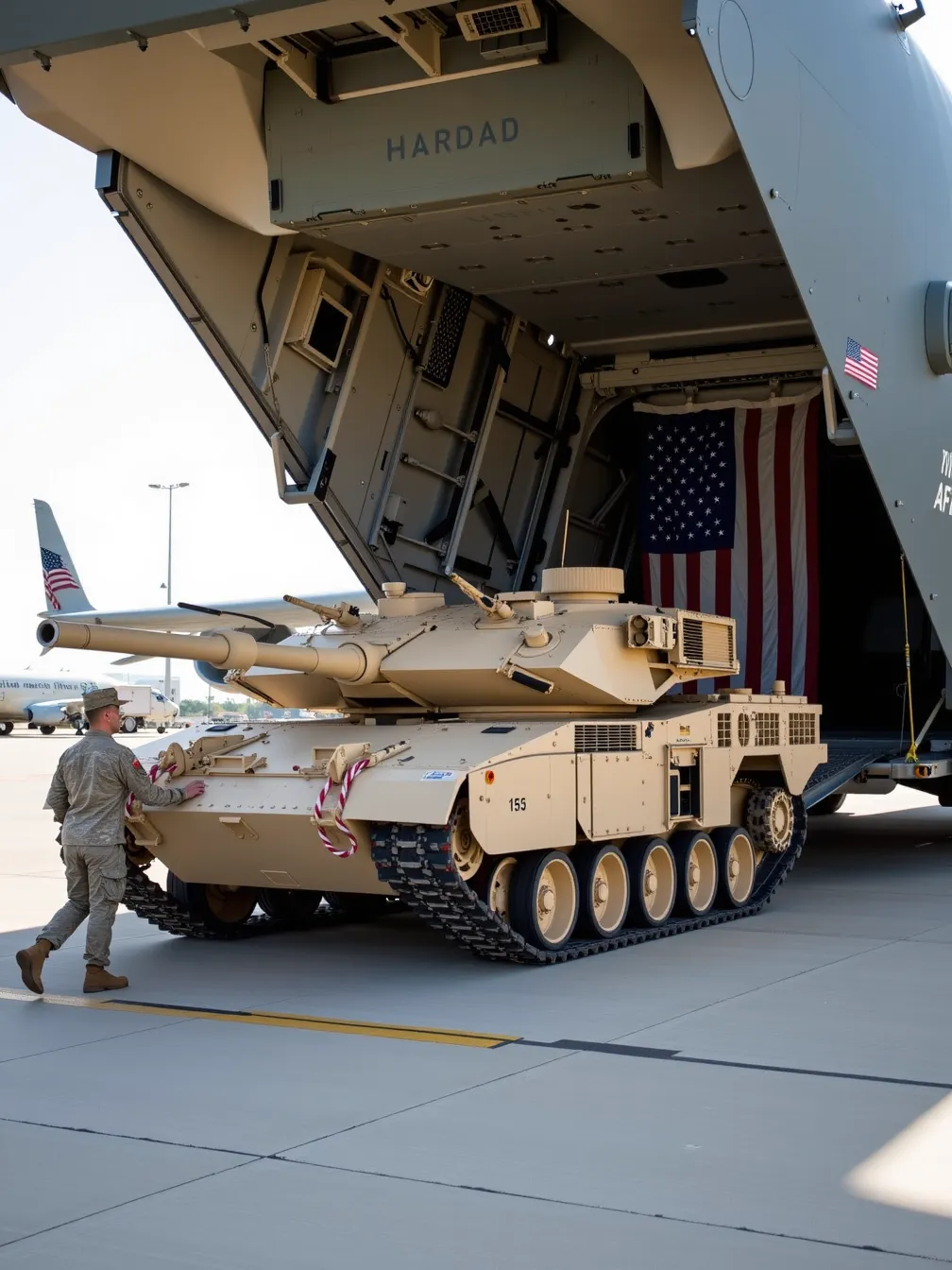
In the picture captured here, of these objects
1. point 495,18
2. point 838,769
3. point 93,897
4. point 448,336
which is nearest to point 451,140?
point 495,18

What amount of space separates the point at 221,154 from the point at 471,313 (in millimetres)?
3032

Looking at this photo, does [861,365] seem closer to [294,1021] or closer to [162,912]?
[162,912]

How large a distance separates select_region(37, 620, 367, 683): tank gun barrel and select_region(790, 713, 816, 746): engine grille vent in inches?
147

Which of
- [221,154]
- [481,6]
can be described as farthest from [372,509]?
[481,6]

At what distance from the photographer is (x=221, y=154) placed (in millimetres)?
11094

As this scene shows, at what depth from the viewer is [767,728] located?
11836 millimetres

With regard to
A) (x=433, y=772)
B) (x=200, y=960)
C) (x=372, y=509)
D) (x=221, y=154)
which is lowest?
(x=200, y=960)

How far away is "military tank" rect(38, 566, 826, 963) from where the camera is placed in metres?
8.62

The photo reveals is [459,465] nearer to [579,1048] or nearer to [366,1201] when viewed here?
[579,1048]

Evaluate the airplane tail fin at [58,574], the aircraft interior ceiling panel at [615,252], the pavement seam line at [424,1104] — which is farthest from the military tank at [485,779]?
the airplane tail fin at [58,574]

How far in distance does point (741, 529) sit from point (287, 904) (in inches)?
278

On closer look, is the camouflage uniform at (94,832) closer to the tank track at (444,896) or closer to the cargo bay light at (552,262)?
the tank track at (444,896)

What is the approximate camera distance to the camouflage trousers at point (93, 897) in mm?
8352

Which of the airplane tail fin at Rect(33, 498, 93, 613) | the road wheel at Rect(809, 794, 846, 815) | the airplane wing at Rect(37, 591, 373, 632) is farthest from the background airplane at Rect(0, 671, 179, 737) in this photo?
the road wheel at Rect(809, 794, 846, 815)
